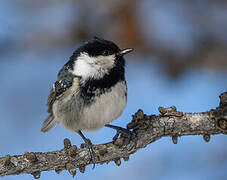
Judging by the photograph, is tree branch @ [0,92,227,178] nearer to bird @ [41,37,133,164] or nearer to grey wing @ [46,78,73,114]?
bird @ [41,37,133,164]

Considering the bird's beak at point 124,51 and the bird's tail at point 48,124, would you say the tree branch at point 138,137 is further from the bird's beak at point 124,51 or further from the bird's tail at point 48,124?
the bird's tail at point 48,124

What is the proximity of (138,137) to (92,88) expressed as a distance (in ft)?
1.41

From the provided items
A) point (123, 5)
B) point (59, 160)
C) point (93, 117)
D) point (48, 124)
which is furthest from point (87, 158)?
point (123, 5)

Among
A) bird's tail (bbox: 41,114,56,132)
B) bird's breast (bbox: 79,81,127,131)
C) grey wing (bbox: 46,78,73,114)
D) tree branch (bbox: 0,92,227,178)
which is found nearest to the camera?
tree branch (bbox: 0,92,227,178)

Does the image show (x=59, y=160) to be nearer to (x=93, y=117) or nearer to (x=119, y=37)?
(x=93, y=117)

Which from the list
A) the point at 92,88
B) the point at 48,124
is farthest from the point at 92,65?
the point at 48,124

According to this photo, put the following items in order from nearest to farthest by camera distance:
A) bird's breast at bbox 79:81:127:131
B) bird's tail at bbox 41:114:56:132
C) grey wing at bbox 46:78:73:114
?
bird's breast at bbox 79:81:127:131
grey wing at bbox 46:78:73:114
bird's tail at bbox 41:114:56:132

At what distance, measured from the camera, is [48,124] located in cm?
299

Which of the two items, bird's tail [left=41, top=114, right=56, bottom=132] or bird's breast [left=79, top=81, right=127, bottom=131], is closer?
bird's breast [left=79, top=81, right=127, bottom=131]

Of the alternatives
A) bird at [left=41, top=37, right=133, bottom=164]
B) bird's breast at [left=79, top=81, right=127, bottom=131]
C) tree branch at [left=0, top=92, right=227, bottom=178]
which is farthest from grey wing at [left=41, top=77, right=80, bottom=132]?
tree branch at [left=0, top=92, right=227, bottom=178]

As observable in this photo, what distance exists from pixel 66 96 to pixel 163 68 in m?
0.74

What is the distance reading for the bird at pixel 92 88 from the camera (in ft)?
7.77

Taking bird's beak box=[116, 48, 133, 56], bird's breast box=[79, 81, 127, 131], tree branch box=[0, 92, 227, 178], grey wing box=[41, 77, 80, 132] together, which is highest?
bird's beak box=[116, 48, 133, 56]

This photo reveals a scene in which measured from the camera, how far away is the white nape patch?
242 centimetres
